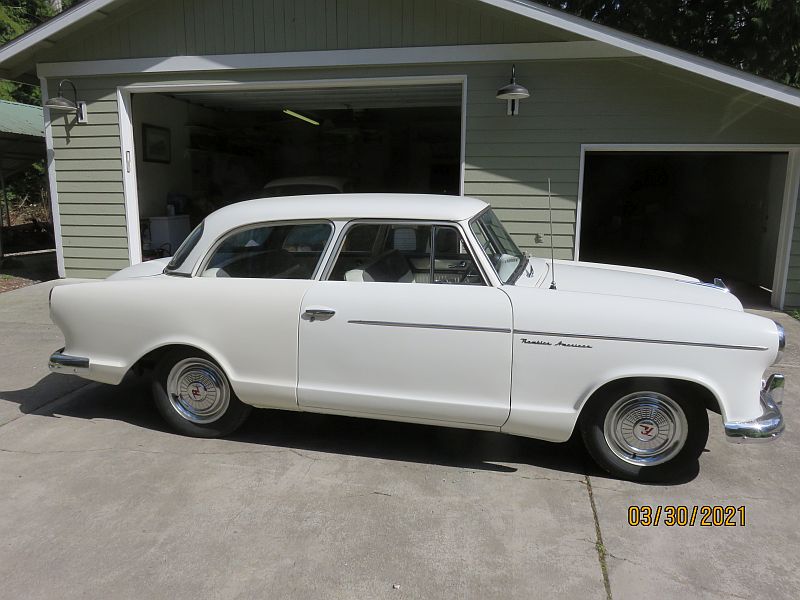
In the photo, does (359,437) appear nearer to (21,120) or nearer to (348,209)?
(348,209)

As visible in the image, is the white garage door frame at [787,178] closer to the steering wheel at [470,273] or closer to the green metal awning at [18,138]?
the steering wheel at [470,273]

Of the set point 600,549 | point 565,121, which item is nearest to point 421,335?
point 600,549

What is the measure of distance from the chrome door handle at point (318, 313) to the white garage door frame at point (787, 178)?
212 inches

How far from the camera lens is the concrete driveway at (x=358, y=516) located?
2.59 m

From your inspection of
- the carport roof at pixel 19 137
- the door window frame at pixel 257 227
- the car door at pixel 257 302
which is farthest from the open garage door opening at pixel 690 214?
the carport roof at pixel 19 137

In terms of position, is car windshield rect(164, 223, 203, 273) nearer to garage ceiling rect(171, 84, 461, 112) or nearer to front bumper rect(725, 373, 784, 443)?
front bumper rect(725, 373, 784, 443)

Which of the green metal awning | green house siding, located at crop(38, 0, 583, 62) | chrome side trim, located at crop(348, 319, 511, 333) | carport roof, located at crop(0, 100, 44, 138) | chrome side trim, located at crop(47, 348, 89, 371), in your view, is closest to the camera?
chrome side trim, located at crop(348, 319, 511, 333)

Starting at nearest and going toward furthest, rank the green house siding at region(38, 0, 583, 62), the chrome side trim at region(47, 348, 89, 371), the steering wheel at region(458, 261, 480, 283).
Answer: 1. the steering wheel at region(458, 261, 480, 283)
2. the chrome side trim at region(47, 348, 89, 371)
3. the green house siding at region(38, 0, 583, 62)

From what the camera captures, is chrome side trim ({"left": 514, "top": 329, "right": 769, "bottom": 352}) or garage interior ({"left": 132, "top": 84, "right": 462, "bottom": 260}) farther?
garage interior ({"left": 132, "top": 84, "right": 462, "bottom": 260})

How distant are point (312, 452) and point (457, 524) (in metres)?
1.18

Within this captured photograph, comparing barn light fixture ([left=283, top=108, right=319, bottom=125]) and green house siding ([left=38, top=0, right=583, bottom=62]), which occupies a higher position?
green house siding ([left=38, top=0, right=583, bottom=62])

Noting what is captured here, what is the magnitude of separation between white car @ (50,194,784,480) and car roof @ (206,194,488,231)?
14 millimetres

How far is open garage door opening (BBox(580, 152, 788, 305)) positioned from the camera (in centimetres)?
950
